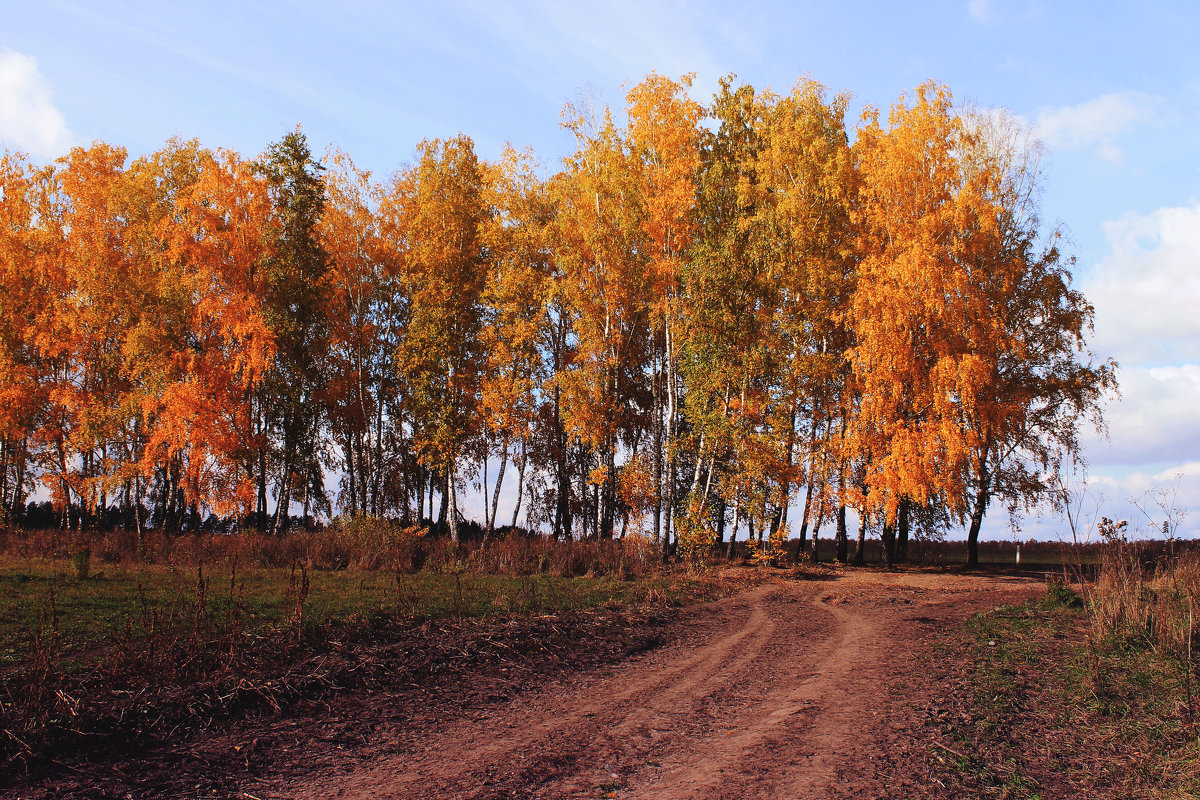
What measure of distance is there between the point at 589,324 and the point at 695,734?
1643 cm

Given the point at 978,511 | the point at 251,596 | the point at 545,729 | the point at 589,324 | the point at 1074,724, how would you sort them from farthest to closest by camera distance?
the point at 978,511 < the point at 589,324 < the point at 251,596 < the point at 1074,724 < the point at 545,729

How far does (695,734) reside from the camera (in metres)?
6.52

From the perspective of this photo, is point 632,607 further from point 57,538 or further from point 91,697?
point 57,538

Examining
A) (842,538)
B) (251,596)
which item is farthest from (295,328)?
(842,538)

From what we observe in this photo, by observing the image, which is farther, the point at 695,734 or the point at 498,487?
the point at 498,487

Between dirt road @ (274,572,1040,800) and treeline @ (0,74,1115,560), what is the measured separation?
10288mm

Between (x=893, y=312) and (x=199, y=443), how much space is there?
2097 centimetres

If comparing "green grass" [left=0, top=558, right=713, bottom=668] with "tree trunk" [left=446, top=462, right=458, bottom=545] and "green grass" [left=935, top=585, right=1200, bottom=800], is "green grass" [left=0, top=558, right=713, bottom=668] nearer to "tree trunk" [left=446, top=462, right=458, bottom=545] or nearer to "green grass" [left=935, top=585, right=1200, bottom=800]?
"green grass" [left=935, top=585, right=1200, bottom=800]

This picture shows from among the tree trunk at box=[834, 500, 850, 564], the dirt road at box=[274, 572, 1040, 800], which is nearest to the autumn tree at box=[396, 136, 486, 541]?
the tree trunk at box=[834, 500, 850, 564]

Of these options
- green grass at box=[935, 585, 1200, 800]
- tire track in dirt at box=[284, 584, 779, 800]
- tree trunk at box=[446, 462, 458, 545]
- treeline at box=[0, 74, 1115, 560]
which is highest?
treeline at box=[0, 74, 1115, 560]

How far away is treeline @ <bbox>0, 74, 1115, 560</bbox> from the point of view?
20859 millimetres

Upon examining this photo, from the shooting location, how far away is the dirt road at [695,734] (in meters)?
5.35

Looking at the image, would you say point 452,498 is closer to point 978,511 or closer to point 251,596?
point 251,596

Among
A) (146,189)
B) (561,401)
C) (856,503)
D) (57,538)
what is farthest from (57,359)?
(856,503)
